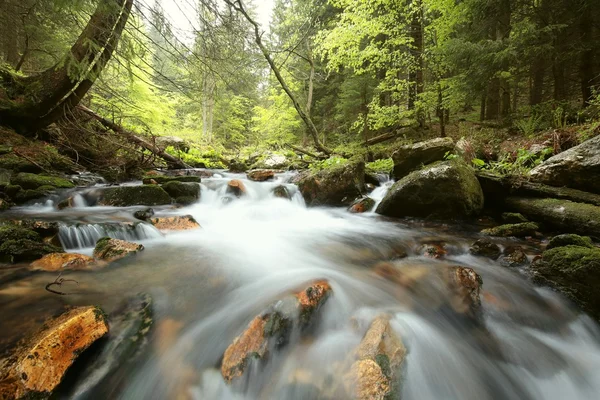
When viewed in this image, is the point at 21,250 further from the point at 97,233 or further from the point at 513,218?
the point at 513,218

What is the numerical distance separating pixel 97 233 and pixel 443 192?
5.79 meters

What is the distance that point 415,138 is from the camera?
11.0m

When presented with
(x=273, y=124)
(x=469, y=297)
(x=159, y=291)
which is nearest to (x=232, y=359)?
(x=159, y=291)

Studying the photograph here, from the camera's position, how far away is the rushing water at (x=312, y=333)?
186 centimetres

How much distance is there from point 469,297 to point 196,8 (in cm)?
→ 602

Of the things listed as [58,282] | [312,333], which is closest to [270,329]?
[312,333]

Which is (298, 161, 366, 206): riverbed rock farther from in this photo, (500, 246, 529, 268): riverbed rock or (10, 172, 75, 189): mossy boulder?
(10, 172, 75, 189): mossy boulder

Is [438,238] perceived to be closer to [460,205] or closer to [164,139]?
[460,205]

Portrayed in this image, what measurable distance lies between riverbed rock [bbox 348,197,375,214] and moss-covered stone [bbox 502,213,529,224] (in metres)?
2.57

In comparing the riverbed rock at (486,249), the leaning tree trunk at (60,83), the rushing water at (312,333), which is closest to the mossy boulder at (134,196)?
the rushing water at (312,333)

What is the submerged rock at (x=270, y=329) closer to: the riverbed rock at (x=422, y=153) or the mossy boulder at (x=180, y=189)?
the mossy boulder at (x=180, y=189)

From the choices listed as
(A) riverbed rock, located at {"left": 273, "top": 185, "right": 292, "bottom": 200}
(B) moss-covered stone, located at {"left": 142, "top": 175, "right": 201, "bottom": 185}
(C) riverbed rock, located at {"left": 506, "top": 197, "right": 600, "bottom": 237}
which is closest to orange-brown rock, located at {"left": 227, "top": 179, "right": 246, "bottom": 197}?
(A) riverbed rock, located at {"left": 273, "top": 185, "right": 292, "bottom": 200}

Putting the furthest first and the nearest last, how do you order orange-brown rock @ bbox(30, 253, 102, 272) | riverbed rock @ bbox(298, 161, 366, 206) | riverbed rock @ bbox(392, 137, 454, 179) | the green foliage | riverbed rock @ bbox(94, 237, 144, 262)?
1. the green foliage
2. riverbed rock @ bbox(392, 137, 454, 179)
3. riverbed rock @ bbox(298, 161, 366, 206)
4. riverbed rock @ bbox(94, 237, 144, 262)
5. orange-brown rock @ bbox(30, 253, 102, 272)

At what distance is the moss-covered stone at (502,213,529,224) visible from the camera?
16.1 feet
